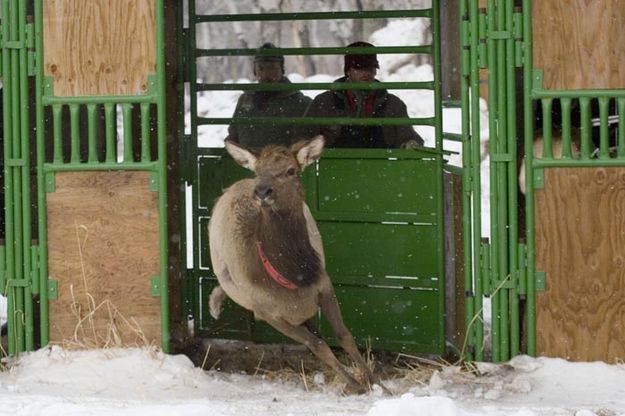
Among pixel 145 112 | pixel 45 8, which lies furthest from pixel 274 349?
pixel 45 8

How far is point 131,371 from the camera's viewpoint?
790 centimetres

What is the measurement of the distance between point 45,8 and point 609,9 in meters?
3.57

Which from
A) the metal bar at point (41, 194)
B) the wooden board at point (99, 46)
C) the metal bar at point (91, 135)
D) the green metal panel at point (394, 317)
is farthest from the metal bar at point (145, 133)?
the green metal panel at point (394, 317)

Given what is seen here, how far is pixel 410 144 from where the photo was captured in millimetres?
8875

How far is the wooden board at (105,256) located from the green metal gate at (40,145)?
64 millimetres

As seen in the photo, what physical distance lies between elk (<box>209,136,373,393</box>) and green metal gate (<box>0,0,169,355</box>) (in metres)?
0.53

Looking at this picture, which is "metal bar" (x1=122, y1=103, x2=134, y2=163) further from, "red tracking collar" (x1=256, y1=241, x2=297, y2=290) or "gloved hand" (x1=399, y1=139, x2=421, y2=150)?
"gloved hand" (x1=399, y1=139, x2=421, y2=150)

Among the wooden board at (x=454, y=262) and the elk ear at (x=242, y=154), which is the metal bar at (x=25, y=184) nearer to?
the elk ear at (x=242, y=154)

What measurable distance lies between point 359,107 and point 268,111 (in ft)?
2.83

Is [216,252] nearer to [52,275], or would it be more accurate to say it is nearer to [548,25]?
[52,275]

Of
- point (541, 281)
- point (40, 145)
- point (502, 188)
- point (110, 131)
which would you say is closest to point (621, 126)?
point (502, 188)

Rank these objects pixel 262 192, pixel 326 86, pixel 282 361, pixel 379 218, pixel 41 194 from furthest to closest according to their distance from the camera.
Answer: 1. pixel 282 361
2. pixel 379 218
3. pixel 326 86
4. pixel 41 194
5. pixel 262 192

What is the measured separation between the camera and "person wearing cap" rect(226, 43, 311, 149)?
9594 mm

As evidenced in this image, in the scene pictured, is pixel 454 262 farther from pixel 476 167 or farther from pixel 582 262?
pixel 582 262
